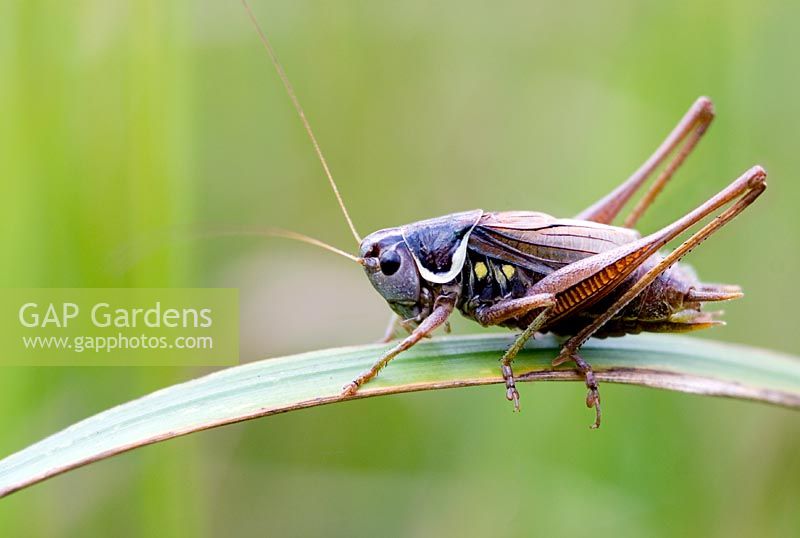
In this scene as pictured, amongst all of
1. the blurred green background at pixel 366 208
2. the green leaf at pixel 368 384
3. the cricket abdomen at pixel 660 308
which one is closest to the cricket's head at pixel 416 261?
the green leaf at pixel 368 384

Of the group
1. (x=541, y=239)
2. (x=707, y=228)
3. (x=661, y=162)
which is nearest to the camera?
(x=707, y=228)

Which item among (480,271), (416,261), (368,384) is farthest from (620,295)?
(368,384)

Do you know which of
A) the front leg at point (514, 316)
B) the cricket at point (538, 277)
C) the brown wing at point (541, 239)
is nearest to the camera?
the front leg at point (514, 316)

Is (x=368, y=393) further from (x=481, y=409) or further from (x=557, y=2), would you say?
(x=557, y=2)

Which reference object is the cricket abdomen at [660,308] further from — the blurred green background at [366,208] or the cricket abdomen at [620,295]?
the blurred green background at [366,208]

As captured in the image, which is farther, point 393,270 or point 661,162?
point 661,162

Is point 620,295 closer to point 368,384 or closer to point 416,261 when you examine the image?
point 416,261

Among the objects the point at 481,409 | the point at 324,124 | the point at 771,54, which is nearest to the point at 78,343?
the point at 481,409
